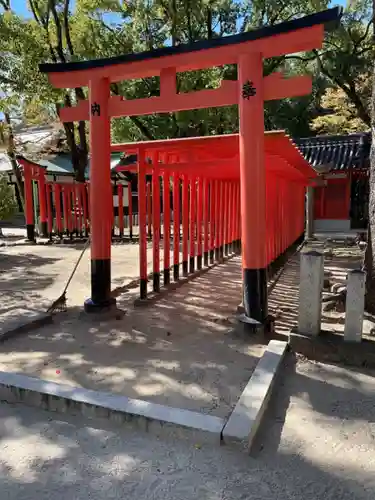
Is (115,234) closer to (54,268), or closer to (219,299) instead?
(54,268)

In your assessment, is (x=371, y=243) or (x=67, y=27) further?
(x=67, y=27)

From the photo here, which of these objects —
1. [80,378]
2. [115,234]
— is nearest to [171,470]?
[80,378]

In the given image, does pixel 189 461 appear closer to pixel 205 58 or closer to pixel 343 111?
pixel 205 58

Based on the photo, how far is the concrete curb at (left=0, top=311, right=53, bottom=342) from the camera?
460cm

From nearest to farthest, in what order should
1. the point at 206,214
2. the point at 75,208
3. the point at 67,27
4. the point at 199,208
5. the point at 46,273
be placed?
the point at 199,208 → the point at 206,214 → the point at 46,273 → the point at 75,208 → the point at 67,27

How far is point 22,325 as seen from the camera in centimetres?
482

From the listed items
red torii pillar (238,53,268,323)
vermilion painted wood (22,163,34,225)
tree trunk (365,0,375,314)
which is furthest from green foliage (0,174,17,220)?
tree trunk (365,0,375,314)

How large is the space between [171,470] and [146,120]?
15.1m

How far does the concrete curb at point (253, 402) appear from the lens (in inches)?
102

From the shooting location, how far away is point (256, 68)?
14.1ft

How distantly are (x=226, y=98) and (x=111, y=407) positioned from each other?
11.1 ft

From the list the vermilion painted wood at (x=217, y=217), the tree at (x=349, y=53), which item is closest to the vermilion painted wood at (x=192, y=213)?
the vermilion painted wood at (x=217, y=217)

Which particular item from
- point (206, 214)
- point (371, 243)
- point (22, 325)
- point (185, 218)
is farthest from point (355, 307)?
point (206, 214)

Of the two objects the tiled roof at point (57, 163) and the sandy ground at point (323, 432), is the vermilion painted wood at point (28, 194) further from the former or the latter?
the sandy ground at point (323, 432)
